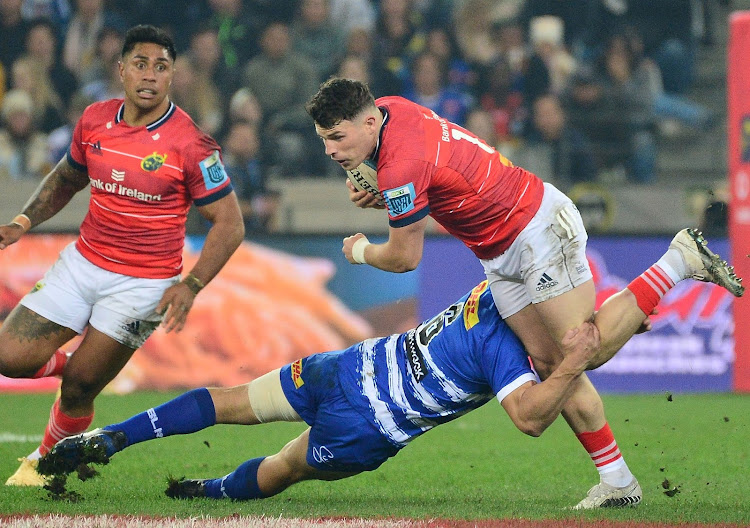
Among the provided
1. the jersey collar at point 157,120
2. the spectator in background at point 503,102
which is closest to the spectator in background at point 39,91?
the spectator in background at point 503,102

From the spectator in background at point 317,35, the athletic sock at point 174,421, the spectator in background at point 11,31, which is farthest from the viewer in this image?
the spectator in background at point 317,35

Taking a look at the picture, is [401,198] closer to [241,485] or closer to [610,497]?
[241,485]

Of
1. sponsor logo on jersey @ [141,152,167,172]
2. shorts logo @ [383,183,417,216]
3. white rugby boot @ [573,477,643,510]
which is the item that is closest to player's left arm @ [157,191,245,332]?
sponsor logo on jersey @ [141,152,167,172]

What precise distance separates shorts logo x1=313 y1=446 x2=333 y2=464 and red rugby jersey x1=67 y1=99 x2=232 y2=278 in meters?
1.61

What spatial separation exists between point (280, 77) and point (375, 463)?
10.3m

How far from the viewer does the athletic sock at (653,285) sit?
5.34 meters

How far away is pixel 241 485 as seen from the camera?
5.34 metres

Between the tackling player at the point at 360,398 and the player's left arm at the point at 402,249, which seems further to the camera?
the tackling player at the point at 360,398

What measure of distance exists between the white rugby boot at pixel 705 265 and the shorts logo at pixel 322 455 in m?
2.06

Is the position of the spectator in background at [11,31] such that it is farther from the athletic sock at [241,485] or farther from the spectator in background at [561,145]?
the athletic sock at [241,485]

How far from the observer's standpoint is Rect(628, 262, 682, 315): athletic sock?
534 cm

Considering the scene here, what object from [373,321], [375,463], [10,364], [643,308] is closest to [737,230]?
[373,321]

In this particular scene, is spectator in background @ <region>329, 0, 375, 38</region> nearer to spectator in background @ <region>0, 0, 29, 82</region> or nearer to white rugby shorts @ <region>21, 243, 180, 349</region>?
spectator in background @ <region>0, 0, 29, 82</region>

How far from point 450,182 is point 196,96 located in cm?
A: 1027
